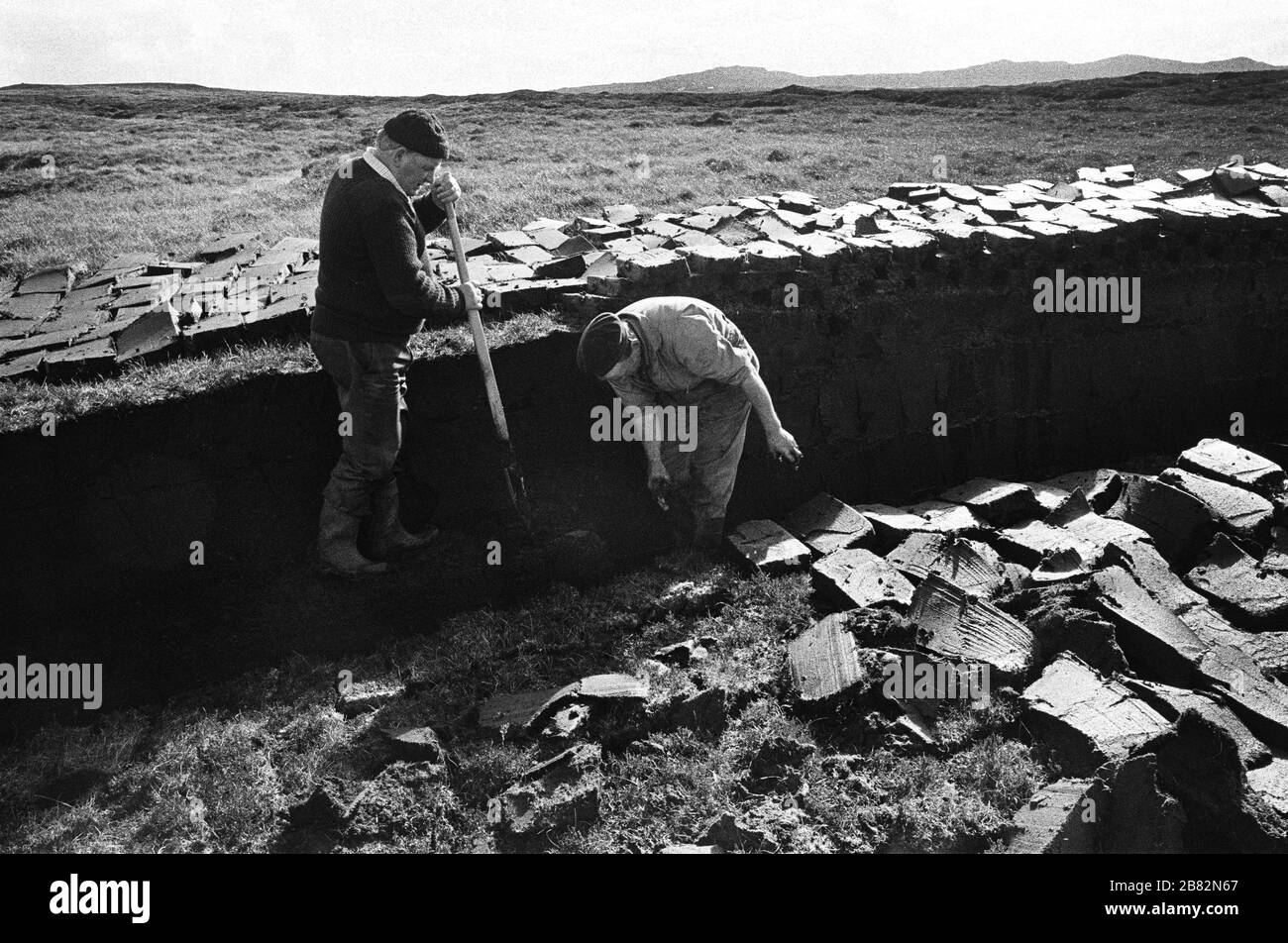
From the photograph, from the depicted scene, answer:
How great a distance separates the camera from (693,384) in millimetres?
5730

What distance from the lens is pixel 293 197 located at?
1132 centimetres

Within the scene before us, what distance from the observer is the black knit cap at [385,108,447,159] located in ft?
15.5

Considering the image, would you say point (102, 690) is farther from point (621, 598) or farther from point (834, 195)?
point (834, 195)

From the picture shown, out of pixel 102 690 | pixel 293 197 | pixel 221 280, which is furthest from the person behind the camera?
pixel 293 197

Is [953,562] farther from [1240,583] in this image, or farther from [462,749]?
[462,749]

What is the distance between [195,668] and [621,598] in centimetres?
248

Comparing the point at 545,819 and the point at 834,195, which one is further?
the point at 834,195

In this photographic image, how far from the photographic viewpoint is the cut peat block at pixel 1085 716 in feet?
14.0

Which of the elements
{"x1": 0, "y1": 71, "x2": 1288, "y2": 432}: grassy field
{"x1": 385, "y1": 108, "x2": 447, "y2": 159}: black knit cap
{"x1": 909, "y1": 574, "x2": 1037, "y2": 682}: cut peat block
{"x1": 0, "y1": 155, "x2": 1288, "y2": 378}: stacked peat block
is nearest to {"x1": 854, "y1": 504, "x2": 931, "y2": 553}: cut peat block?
{"x1": 909, "y1": 574, "x2": 1037, "y2": 682}: cut peat block

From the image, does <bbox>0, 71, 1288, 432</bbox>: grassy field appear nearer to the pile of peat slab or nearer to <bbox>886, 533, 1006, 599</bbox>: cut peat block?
the pile of peat slab

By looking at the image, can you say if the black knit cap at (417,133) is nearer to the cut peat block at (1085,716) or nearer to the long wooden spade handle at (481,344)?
the long wooden spade handle at (481,344)

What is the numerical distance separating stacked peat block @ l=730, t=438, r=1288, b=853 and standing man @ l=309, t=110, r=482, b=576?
232cm
